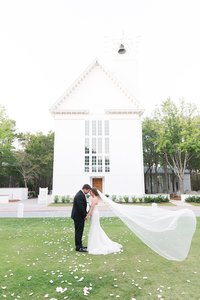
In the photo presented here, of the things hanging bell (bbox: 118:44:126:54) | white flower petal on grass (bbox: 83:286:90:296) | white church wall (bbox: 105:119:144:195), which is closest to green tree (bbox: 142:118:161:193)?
white church wall (bbox: 105:119:144:195)

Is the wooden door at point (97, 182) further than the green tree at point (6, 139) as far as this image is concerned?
No

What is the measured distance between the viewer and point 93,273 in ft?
16.2

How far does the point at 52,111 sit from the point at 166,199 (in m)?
16.6

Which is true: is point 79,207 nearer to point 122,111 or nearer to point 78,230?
point 78,230

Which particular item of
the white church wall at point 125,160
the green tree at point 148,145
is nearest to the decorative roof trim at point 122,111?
the white church wall at point 125,160

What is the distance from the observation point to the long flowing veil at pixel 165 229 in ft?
17.6

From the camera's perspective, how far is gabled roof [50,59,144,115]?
26.0 meters

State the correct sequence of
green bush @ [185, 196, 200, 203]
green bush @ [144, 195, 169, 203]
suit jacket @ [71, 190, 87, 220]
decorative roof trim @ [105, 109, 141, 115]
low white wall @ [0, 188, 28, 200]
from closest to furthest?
suit jacket @ [71, 190, 87, 220], green bush @ [185, 196, 200, 203], green bush @ [144, 195, 169, 203], decorative roof trim @ [105, 109, 141, 115], low white wall @ [0, 188, 28, 200]

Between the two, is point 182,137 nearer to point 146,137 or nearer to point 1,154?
point 146,137

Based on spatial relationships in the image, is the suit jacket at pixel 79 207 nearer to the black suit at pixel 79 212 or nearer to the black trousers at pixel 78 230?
the black suit at pixel 79 212

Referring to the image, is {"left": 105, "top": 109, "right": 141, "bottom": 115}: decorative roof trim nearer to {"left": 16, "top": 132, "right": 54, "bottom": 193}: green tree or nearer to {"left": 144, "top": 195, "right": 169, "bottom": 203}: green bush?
{"left": 144, "top": 195, "right": 169, "bottom": 203}: green bush

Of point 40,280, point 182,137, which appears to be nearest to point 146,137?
point 182,137

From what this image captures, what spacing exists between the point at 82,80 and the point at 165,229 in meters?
24.0

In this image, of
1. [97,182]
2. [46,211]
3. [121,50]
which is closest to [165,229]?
[46,211]
